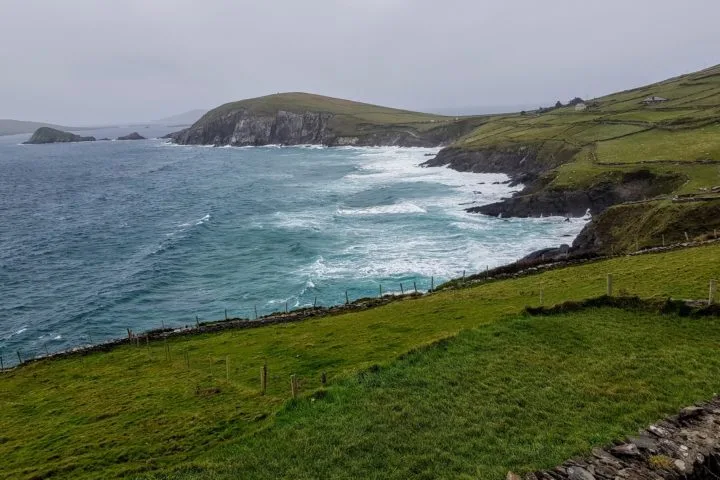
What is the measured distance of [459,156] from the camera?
160 m

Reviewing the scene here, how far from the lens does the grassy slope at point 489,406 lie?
1950 cm

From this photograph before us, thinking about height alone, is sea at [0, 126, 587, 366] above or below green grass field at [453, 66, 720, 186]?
below

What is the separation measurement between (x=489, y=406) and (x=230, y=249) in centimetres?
7039

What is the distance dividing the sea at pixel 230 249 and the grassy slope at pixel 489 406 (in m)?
32.5

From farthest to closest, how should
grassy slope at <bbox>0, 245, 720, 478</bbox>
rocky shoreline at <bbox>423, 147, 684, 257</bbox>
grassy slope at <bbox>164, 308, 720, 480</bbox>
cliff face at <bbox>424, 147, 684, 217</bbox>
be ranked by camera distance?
cliff face at <bbox>424, 147, 684, 217</bbox>
rocky shoreline at <bbox>423, 147, 684, 257</bbox>
grassy slope at <bbox>0, 245, 720, 478</bbox>
grassy slope at <bbox>164, 308, 720, 480</bbox>

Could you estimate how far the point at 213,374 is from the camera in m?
34.3

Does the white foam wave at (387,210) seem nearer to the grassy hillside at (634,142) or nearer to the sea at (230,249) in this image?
the sea at (230,249)

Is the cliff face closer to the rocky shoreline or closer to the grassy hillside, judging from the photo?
the rocky shoreline

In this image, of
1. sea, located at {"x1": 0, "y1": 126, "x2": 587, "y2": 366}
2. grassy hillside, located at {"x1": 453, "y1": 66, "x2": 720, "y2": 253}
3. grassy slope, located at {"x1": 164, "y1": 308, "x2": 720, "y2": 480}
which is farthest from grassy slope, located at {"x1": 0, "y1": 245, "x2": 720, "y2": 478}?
grassy hillside, located at {"x1": 453, "y1": 66, "x2": 720, "y2": 253}

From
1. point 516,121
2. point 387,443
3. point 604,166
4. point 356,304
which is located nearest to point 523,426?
point 387,443

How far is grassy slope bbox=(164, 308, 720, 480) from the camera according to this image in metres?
19.5

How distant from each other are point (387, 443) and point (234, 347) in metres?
23.3

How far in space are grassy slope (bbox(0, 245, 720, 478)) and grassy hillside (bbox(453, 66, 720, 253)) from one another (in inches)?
889

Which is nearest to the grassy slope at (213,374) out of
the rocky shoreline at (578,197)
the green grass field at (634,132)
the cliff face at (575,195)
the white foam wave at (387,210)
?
the rocky shoreline at (578,197)
